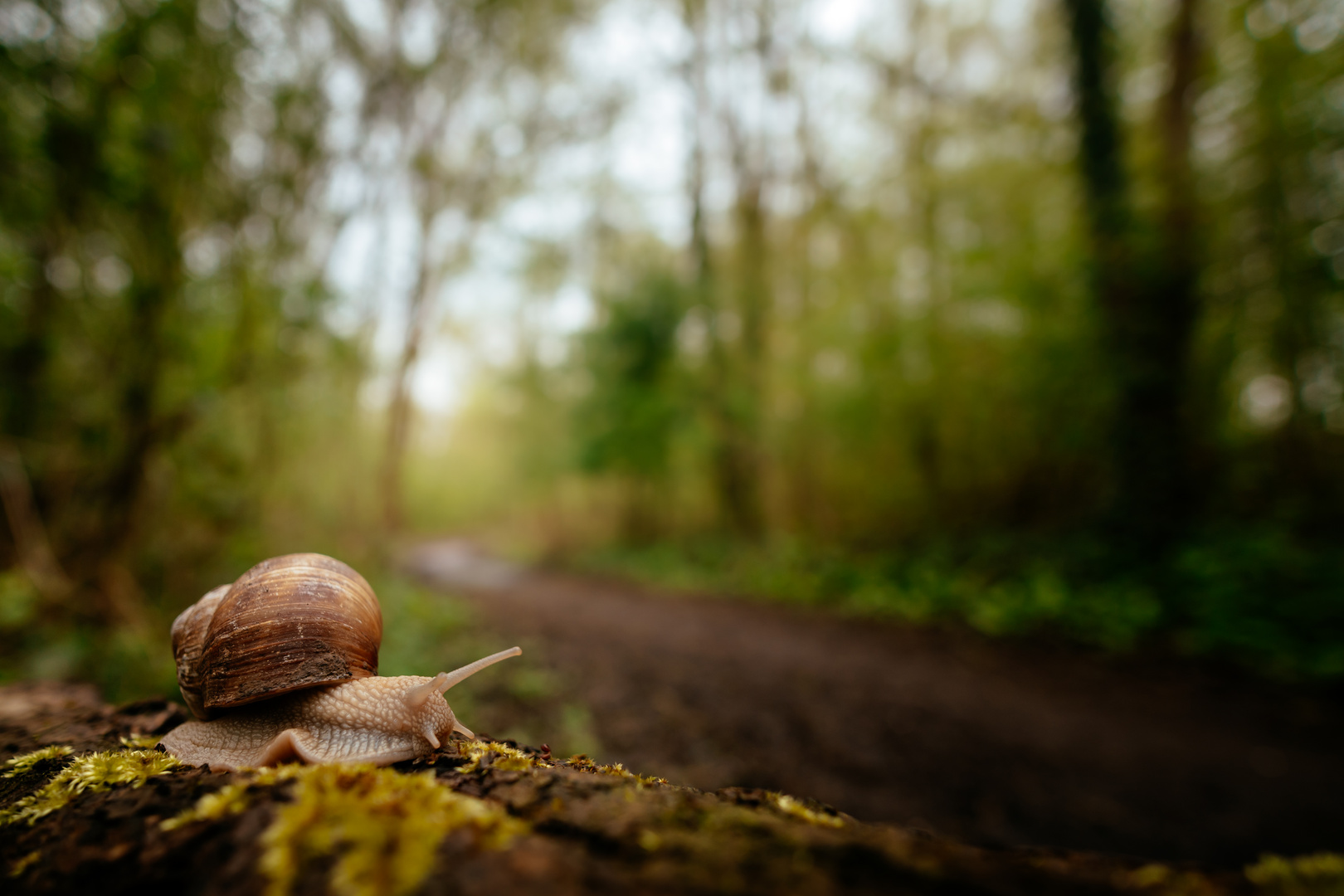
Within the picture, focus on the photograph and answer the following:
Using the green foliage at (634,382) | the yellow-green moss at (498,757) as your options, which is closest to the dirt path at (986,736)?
the yellow-green moss at (498,757)

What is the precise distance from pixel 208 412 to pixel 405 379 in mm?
5629

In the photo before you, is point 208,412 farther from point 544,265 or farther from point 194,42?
→ point 544,265

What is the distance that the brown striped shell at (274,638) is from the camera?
135cm

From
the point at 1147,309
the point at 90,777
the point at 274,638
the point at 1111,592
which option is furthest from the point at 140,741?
the point at 1147,309

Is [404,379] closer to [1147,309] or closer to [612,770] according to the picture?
[612,770]

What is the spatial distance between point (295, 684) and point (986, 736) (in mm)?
5105

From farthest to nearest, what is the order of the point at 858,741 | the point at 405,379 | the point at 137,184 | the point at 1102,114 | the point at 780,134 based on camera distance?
the point at 780,134
the point at 405,379
the point at 1102,114
the point at 858,741
the point at 137,184

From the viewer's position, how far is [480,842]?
2.67 feet

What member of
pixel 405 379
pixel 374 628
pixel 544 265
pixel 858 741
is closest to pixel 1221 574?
pixel 858 741

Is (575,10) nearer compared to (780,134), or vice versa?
(575,10)

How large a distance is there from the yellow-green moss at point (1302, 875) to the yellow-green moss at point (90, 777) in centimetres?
196

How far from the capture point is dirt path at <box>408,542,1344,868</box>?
11.2ft

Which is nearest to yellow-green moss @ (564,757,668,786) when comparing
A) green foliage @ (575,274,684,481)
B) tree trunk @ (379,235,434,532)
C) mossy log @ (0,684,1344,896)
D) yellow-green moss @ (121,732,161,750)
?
mossy log @ (0,684,1344,896)

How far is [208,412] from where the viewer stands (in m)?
3.94
